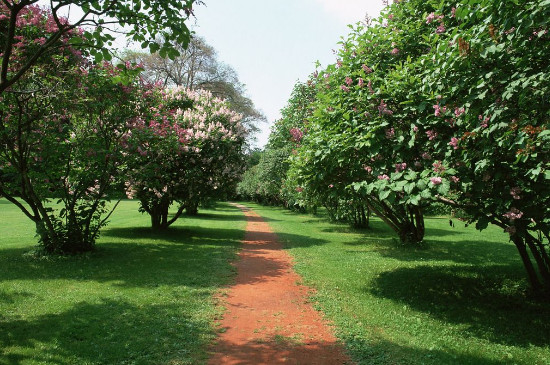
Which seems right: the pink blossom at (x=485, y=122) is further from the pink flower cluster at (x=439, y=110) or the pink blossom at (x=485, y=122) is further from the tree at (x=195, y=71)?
the tree at (x=195, y=71)

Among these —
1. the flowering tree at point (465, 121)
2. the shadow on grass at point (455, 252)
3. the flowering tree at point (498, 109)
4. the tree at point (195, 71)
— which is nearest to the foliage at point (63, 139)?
the flowering tree at point (465, 121)

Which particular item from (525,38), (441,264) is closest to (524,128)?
(525,38)

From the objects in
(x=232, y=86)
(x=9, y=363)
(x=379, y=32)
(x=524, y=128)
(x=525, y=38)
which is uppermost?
(x=232, y=86)

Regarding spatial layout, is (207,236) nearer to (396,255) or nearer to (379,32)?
(396,255)

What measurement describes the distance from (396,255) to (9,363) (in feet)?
36.7

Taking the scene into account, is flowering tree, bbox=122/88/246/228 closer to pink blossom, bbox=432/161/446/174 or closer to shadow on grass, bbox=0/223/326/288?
shadow on grass, bbox=0/223/326/288

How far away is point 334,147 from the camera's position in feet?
22.6

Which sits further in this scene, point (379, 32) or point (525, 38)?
point (379, 32)

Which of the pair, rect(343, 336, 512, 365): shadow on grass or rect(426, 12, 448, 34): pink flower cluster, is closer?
rect(343, 336, 512, 365): shadow on grass

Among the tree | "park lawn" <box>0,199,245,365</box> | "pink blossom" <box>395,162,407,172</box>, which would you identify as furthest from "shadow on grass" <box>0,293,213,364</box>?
the tree

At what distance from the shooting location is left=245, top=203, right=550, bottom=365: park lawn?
5004 millimetres

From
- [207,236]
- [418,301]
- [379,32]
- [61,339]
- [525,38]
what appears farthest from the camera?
[207,236]

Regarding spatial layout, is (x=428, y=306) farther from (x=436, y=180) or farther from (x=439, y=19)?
(x=439, y=19)

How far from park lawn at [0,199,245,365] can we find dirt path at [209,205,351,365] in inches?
13.8
